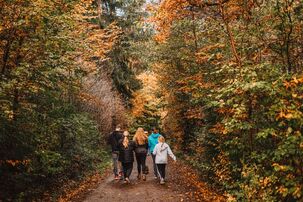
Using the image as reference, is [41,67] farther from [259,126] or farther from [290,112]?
[290,112]

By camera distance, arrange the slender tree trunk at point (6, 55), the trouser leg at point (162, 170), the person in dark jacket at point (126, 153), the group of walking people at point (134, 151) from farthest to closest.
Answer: the person in dark jacket at point (126, 153)
the trouser leg at point (162, 170)
the group of walking people at point (134, 151)
the slender tree trunk at point (6, 55)

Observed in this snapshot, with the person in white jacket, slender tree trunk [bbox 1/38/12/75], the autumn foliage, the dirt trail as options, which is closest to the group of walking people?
the person in white jacket

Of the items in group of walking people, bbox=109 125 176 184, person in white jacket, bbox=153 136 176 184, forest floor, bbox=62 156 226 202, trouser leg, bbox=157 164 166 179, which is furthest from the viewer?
trouser leg, bbox=157 164 166 179

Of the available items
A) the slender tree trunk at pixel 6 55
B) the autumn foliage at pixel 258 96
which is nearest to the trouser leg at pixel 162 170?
A: the autumn foliage at pixel 258 96

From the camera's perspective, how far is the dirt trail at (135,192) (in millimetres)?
11055

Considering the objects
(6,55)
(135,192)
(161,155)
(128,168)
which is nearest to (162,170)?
(161,155)

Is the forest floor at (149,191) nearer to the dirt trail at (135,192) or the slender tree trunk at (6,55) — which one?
the dirt trail at (135,192)

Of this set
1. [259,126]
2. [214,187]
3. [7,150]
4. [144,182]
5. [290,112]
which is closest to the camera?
[290,112]

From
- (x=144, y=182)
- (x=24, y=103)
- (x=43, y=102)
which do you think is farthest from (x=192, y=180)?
(x=24, y=103)

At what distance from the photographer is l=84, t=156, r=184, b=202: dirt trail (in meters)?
11.1

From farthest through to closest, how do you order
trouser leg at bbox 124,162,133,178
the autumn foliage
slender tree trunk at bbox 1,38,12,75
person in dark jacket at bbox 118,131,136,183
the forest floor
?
trouser leg at bbox 124,162,133,178, person in dark jacket at bbox 118,131,136,183, the forest floor, slender tree trunk at bbox 1,38,12,75, the autumn foliage

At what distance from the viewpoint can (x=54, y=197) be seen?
1147cm

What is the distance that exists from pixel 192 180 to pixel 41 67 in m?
7.96

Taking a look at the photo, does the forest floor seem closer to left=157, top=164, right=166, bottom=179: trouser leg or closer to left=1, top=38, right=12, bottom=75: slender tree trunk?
left=157, top=164, right=166, bottom=179: trouser leg
